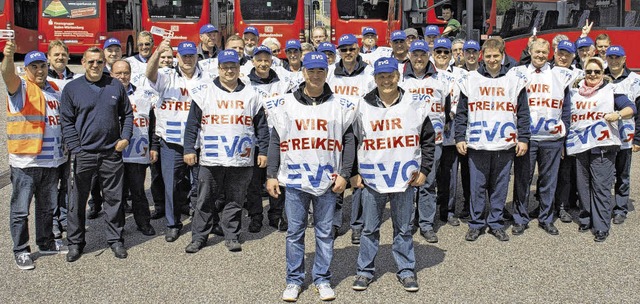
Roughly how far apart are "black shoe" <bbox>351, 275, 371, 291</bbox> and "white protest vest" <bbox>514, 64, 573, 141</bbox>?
105 inches

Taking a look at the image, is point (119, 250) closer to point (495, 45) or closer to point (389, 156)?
point (389, 156)

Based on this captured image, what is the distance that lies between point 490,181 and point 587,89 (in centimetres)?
144

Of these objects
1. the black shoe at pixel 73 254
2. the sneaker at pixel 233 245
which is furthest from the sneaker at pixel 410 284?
the black shoe at pixel 73 254

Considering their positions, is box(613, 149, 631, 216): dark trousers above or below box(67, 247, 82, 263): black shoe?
above

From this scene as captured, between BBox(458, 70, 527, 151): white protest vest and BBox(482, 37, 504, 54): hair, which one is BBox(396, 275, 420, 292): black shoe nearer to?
BBox(458, 70, 527, 151): white protest vest

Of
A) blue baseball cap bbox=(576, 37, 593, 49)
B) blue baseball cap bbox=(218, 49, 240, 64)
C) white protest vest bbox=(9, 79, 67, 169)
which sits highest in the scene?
blue baseball cap bbox=(576, 37, 593, 49)

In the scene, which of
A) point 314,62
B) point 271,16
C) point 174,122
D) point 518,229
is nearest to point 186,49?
point 174,122

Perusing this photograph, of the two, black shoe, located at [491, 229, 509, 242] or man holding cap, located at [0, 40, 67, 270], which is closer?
man holding cap, located at [0, 40, 67, 270]

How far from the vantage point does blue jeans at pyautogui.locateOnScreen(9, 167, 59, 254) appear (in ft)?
20.4

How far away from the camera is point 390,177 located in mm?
5453

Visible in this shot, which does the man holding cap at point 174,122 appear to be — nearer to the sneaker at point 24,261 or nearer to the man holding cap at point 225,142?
the man holding cap at point 225,142

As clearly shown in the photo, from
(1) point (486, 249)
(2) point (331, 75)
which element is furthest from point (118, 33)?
(1) point (486, 249)

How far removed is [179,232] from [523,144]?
11.7 ft

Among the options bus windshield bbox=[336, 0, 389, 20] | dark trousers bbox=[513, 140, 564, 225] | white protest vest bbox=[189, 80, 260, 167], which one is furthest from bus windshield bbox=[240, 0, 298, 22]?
white protest vest bbox=[189, 80, 260, 167]
